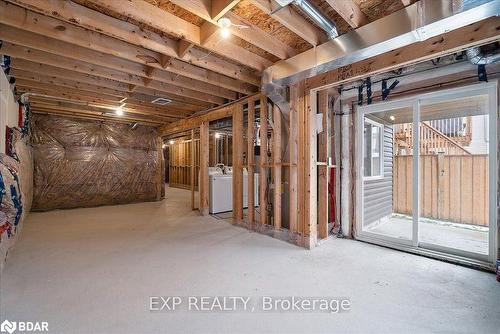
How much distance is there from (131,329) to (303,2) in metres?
2.50

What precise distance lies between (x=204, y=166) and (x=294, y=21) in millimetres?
3411

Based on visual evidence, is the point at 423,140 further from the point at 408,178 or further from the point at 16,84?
the point at 16,84

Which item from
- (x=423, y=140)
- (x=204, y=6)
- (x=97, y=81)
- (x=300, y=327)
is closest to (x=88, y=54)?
(x=97, y=81)

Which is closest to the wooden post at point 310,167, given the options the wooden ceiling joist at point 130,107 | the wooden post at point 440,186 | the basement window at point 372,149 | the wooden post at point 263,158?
the wooden post at point 263,158

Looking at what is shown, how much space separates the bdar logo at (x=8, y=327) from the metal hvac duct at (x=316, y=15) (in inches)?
107

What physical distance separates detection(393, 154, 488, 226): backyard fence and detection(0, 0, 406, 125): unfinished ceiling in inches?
144

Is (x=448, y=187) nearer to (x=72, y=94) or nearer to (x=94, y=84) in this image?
(x=94, y=84)

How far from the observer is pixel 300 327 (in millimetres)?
1526

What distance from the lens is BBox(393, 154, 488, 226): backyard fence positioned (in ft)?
13.5

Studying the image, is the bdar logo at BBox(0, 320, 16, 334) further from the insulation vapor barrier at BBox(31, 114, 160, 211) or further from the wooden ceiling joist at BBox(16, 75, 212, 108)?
the insulation vapor barrier at BBox(31, 114, 160, 211)

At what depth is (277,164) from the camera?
11.2 feet

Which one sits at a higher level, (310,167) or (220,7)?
(220,7)

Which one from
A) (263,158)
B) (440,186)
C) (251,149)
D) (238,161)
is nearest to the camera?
(263,158)

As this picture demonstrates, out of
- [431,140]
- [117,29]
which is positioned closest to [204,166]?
[117,29]
